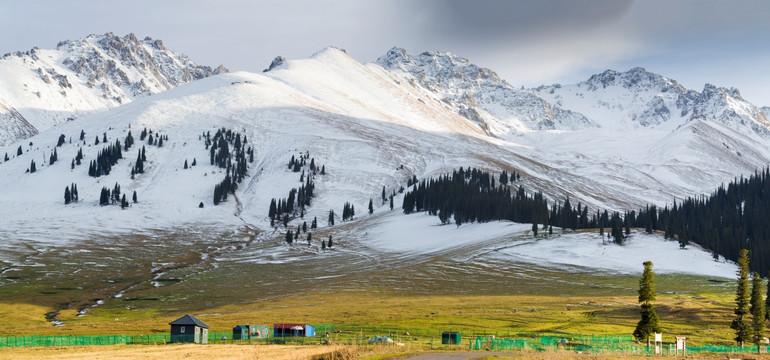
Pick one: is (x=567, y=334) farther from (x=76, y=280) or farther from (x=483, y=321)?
(x=76, y=280)

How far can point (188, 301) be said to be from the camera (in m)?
163

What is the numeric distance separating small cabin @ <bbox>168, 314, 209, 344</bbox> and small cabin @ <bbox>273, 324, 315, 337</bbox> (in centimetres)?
1011

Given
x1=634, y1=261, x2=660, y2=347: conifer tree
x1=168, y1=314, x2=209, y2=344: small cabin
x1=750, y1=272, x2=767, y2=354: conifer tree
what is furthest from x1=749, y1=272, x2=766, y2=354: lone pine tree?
x1=168, y1=314, x2=209, y2=344: small cabin

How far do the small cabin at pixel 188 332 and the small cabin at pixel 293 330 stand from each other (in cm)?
1011

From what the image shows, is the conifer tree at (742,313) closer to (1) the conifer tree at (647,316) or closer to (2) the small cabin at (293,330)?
(1) the conifer tree at (647,316)

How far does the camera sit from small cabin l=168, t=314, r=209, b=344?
96.6 meters

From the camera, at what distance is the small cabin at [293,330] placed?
336ft

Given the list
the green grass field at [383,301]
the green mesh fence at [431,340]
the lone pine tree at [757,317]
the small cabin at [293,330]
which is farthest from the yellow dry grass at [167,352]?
the lone pine tree at [757,317]

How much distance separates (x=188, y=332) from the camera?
Answer: 96.9 metres

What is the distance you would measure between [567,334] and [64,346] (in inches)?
2485

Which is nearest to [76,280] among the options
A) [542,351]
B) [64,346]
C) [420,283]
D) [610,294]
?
[420,283]

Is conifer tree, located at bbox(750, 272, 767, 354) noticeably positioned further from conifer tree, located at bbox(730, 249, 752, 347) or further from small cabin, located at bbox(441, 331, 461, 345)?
small cabin, located at bbox(441, 331, 461, 345)

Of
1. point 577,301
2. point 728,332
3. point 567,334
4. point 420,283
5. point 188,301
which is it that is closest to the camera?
point 567,334

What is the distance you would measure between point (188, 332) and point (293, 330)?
44.5ft
